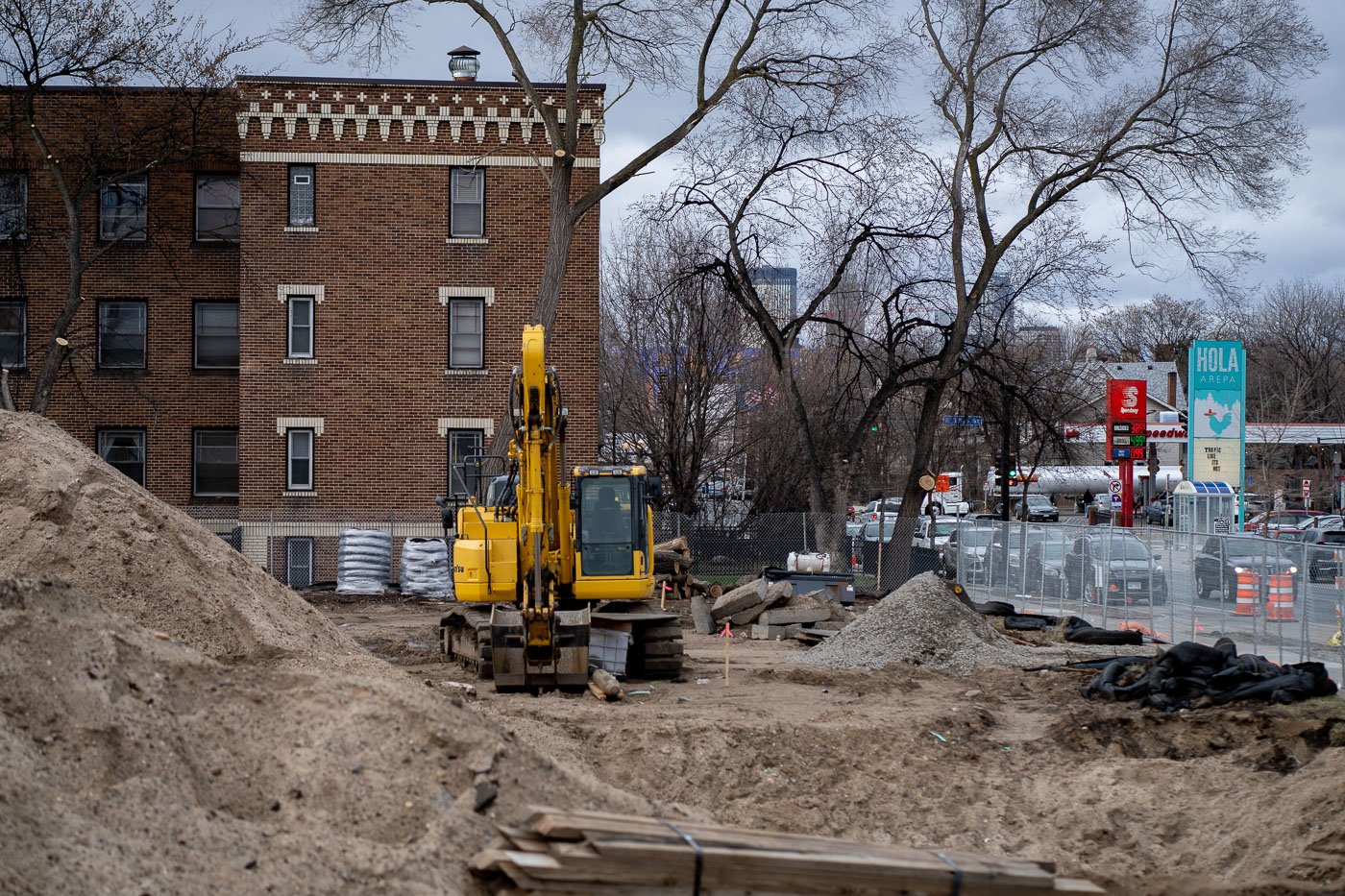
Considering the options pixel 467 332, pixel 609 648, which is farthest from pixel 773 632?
pixel 467 332

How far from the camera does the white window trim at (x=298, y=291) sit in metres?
29.8

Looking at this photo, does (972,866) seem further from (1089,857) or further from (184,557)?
(184,557)

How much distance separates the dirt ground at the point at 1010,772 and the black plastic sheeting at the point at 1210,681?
300 millimetres

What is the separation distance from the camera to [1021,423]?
36.8m

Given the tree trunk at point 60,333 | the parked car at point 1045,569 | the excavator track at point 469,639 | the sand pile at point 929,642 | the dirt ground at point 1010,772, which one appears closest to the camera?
the dirt ground at point 1010,772

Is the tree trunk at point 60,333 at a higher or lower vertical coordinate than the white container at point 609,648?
higher

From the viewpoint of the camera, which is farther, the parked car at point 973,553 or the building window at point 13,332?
the building window at point 13,332

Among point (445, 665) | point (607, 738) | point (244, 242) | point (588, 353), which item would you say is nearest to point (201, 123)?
point (244, 242)

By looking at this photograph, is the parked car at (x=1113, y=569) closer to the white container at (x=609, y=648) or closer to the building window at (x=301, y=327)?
the white container at (x=609, y=648)

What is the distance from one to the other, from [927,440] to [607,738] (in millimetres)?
19810

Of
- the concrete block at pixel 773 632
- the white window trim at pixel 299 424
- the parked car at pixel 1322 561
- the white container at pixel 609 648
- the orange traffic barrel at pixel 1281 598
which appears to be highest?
the white window trim at pixel 299 424

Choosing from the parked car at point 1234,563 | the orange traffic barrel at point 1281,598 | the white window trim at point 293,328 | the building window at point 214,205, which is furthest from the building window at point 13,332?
the orange traffic barrel at point 1281,598

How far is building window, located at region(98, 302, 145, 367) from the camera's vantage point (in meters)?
31.0

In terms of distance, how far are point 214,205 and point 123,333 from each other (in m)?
3.93
